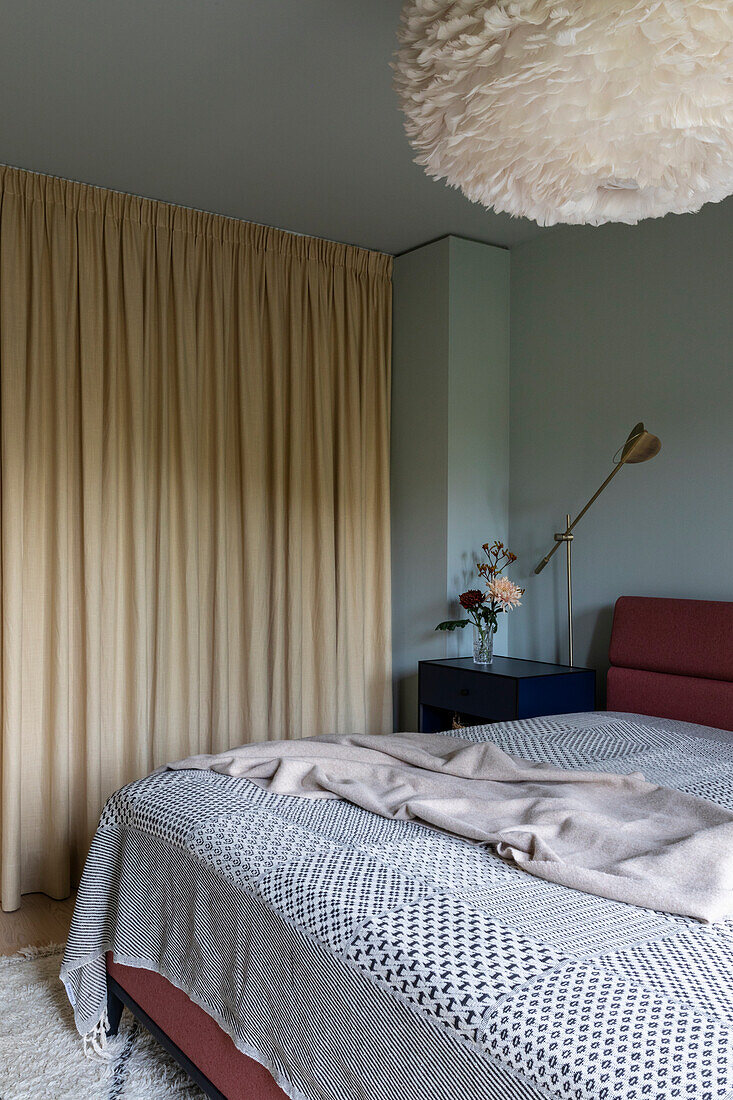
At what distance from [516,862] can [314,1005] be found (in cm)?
42

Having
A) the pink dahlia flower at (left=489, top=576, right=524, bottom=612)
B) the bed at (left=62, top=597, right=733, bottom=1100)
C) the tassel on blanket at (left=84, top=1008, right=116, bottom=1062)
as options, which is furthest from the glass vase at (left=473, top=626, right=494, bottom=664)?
the tassel on blanket at (left=84, top=1008, right=116, bottom=1062)

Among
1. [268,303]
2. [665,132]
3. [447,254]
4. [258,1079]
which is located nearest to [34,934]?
[258,1079]

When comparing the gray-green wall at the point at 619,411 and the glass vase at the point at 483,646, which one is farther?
the glass vase at the point at 483,646

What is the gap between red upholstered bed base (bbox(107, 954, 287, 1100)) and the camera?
1470mm

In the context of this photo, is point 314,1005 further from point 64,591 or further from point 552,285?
point 552,285

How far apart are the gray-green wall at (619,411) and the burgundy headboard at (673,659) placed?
15 cm

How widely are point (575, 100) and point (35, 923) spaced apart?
2.79 metres

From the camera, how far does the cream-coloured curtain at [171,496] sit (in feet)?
10.1

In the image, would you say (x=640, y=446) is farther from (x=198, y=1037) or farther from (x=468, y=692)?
(x=198, y=1037)

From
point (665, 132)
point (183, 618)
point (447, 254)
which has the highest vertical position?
point (447, 254)

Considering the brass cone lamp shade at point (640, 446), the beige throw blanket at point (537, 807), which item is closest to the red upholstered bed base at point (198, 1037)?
the beige throw blanket at point (537, 807)

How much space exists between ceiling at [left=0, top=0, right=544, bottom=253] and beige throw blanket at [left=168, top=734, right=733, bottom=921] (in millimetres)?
1865

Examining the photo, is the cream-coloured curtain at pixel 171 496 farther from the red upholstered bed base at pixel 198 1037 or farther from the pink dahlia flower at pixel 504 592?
the red upholstered bed base at pixel 198 1037

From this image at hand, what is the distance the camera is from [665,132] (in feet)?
5.16
